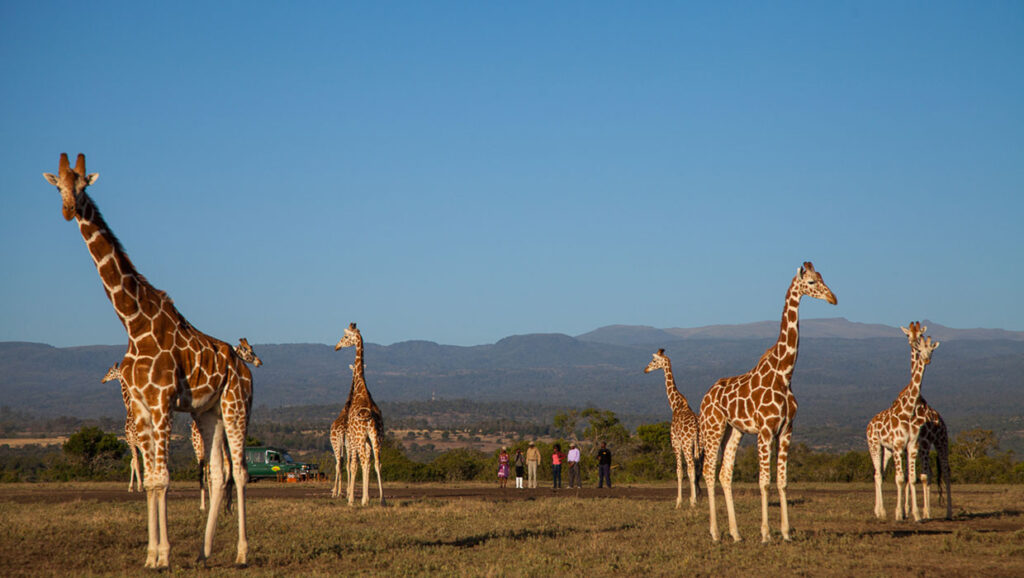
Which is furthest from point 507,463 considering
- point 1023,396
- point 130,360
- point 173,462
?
point 1023,396

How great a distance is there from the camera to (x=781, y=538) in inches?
651

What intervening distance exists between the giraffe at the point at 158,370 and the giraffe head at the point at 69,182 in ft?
0.04

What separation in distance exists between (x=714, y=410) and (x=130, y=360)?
9785mm

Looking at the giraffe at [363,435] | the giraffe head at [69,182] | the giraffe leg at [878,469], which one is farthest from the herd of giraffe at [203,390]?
the giraffe at [363,435]

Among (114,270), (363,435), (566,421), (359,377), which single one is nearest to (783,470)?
(114,270)

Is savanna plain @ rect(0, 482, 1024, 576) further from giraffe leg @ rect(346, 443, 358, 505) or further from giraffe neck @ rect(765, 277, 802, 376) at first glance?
giraffe neck @ rect(765, 277, 802, 376)

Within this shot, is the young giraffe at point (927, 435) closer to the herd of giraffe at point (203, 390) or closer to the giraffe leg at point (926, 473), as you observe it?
the giraffe leg at point (926, 473)

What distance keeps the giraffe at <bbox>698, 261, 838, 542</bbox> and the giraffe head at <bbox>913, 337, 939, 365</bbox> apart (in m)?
4.36

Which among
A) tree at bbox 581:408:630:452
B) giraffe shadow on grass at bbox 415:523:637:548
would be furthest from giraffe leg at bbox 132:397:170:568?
tree at bbox 581:408:630:452

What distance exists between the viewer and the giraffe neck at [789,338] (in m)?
16.3

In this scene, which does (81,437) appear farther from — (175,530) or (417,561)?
(417,561)

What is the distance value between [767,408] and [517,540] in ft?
15.9

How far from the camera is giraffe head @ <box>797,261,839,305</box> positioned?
15.9m

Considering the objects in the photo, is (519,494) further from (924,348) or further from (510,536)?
(924,348)
